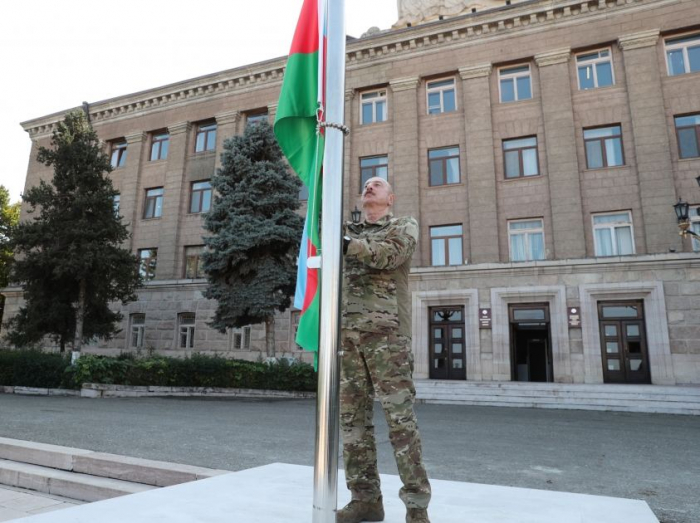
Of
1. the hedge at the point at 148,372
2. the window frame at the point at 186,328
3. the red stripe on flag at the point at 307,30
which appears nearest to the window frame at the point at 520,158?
the hedge at the point at 148,372

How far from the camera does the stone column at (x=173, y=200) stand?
88.2 feet

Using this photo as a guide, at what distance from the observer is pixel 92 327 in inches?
824

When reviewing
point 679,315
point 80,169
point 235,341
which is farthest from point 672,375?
point 80,169

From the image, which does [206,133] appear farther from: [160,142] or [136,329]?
[136,329]

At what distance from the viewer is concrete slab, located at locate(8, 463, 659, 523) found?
10.8ft

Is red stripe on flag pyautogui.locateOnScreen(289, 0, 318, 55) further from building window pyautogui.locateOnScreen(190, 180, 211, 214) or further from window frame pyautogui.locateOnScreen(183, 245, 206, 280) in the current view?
building window pyautogui.locateOnScreen(190, 180, 211, 214)

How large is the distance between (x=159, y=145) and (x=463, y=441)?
2695 centimetres

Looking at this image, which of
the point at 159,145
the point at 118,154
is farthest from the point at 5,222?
the point at 159,145

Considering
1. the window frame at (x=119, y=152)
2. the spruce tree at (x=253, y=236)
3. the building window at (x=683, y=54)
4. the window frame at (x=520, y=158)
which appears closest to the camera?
the spruce tree at (x=253, y=236)

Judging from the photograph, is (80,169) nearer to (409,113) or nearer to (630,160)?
(409,113)

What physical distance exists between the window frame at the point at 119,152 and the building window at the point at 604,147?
83.2ft

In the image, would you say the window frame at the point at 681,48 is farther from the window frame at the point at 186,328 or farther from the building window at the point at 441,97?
the window frame at the point at 186,328

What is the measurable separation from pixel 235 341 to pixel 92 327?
6372mm

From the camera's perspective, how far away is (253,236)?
18.4m
